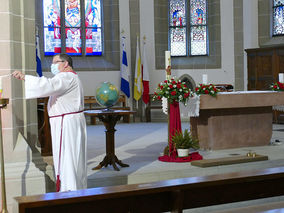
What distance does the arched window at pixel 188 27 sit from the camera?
1641 centimetres

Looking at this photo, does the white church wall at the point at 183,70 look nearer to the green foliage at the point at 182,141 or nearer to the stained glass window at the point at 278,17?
the stained glass window at the point at 278,17

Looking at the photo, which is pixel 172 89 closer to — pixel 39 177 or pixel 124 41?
pixel 39 177

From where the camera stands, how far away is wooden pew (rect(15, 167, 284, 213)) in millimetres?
2871

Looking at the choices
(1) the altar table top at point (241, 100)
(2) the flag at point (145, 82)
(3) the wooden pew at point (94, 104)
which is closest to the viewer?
(1) the altar table top at point (241, 100)

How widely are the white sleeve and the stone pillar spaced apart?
0.78 meters

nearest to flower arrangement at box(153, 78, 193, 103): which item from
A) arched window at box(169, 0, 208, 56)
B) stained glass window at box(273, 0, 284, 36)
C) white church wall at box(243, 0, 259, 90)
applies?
white church wall at box(243, 0, 259, 90)

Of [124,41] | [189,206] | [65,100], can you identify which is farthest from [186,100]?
[124,41]

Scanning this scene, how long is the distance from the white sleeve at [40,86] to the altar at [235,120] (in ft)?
13.5

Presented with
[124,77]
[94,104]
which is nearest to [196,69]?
[124,77]

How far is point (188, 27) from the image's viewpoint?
16500mm

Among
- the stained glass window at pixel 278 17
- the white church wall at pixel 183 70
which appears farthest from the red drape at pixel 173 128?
the stained glass window at pixel 278 17

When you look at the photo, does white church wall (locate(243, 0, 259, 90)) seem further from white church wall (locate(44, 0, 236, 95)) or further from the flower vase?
the flower vase

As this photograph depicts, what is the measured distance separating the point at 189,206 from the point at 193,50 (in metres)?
13.3

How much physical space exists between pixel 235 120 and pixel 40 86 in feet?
17.1
